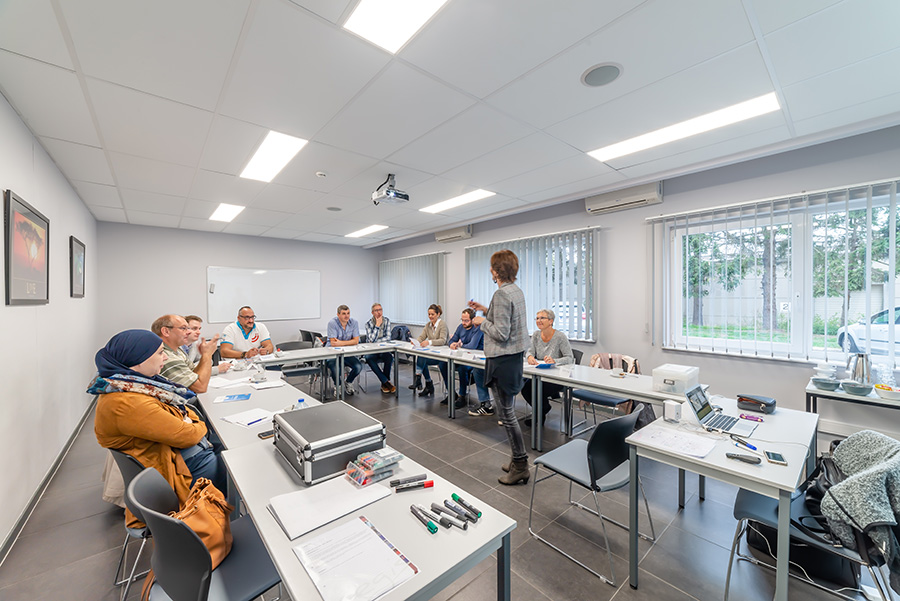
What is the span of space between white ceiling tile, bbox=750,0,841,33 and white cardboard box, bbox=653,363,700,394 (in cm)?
198

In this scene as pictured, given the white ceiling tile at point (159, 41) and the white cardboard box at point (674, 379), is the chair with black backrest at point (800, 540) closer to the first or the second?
the white cardboard box at point (674, 379)

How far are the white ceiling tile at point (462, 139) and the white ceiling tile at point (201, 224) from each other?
4.02 meters

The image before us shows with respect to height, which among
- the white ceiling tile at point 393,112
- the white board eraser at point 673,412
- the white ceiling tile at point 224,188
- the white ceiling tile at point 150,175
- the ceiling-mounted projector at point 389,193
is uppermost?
the white ceiling tile at point 393,112

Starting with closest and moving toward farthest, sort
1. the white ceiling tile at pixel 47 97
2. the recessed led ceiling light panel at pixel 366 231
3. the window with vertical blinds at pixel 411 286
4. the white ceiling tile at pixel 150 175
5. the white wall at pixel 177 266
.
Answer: the white ceiling tile at pixel 47 97 → the white ceiling tile at pixel 150 175 → the white wall at pixel 177 266 → the recessed led ceiling light panel at pixel 366 231 → the window with vertical blinds at pixel 411 286

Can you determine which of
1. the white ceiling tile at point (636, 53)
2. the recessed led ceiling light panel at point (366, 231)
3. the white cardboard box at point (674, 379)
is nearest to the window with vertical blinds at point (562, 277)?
the white cardboard box at point (674, 379)

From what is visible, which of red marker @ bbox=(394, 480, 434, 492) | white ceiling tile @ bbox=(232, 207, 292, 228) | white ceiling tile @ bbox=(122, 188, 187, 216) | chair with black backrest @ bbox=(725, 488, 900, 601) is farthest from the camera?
Answer: white ceiling tile @ bbox=(232, 207, 292, 228)

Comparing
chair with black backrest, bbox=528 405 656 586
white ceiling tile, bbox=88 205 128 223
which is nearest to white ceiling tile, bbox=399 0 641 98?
chair with black backrest, bbox=528 405 656 586

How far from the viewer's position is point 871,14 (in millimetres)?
1524

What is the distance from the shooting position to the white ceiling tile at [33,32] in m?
1.43

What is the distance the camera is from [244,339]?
437 cm

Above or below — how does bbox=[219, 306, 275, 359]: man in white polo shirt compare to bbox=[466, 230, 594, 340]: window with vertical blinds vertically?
below

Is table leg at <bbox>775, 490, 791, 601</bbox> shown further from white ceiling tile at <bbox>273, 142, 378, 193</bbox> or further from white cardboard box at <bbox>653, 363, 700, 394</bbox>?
white ceiling tile at <bbox>273, 142, 378, 193</bbox>

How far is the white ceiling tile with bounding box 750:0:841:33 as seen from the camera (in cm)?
146

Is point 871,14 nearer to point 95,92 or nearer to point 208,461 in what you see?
point 208,461
